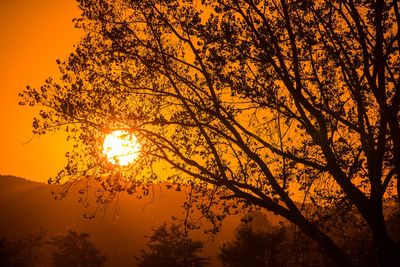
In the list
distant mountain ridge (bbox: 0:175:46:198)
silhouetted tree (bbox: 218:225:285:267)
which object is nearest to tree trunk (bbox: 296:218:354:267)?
silhouetted tree (bbox: 218:225:285:267)

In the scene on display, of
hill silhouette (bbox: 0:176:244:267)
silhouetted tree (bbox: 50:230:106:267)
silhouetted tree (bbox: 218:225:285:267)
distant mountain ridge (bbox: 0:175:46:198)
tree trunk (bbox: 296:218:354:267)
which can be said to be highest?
distant mountain ridge (bbox: 0:175:46:198)

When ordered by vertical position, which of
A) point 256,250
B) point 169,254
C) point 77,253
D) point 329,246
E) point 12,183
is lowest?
point 329,246

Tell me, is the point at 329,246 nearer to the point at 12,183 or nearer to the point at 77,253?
the point at 77,253

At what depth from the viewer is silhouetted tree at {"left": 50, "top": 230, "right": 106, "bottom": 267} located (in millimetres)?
51188

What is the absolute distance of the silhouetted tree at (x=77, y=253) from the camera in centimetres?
5119

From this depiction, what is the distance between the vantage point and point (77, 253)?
51.6 metres

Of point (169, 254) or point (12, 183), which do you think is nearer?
point (169, 254)

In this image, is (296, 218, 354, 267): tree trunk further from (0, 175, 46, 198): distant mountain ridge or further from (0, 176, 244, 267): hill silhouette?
(0, 175, 46, 198): distant mountain ridge

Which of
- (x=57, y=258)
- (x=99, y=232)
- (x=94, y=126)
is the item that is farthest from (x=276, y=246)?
(x=99, y=232)

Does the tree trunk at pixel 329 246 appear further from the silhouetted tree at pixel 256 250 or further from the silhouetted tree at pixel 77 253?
the silhouetted tree at pixel 77 253

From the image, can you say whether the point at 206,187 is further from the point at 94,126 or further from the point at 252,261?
the point at 252,261

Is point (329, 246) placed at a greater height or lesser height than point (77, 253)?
lesser

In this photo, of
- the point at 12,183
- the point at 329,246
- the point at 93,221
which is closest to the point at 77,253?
the point at 93,221

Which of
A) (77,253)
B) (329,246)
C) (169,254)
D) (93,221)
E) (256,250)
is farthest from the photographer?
(93,221)
